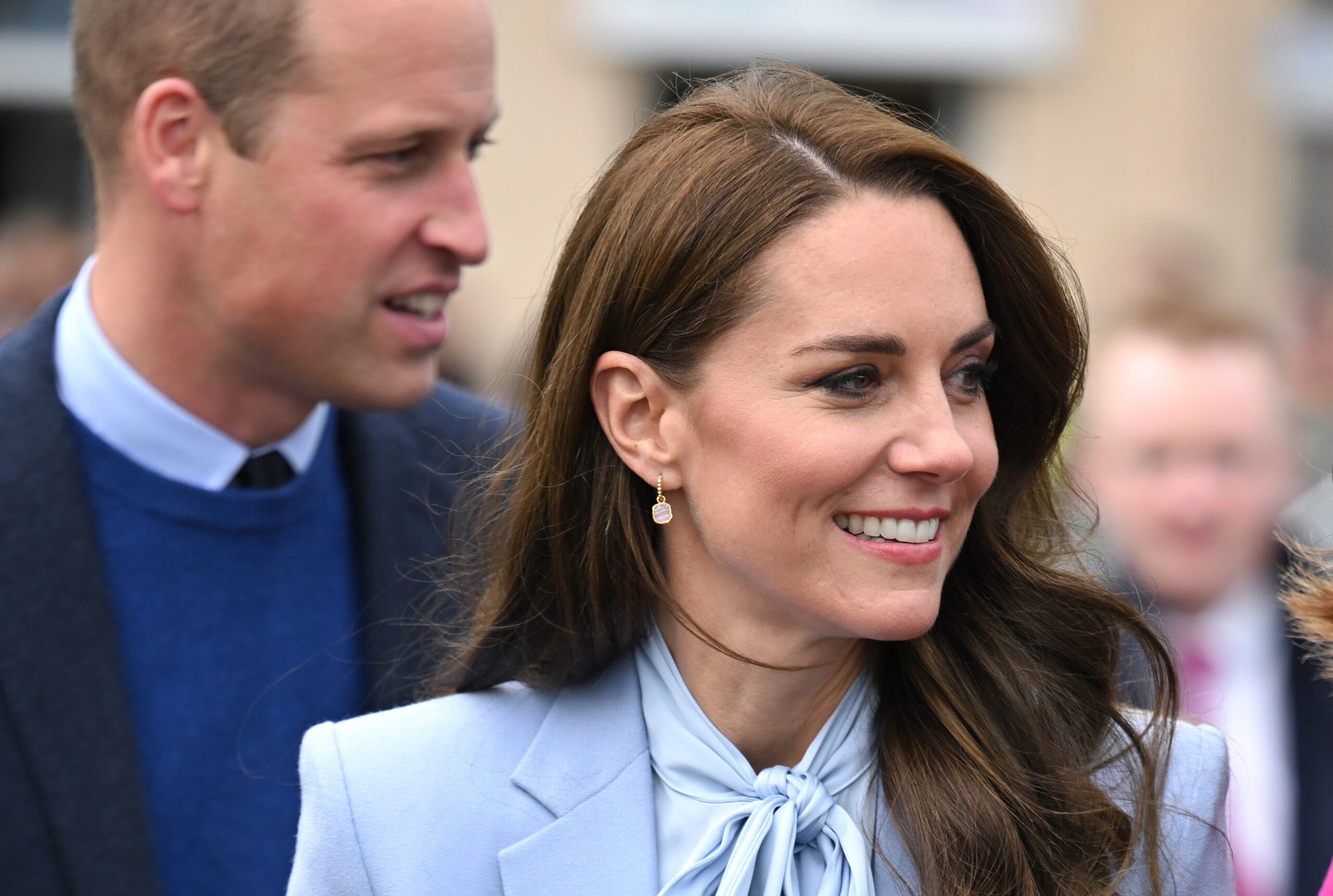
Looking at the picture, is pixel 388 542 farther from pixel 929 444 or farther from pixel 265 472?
pixel 929 444

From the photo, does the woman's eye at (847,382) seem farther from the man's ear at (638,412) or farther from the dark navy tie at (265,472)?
the dark navy tie at (265,472)

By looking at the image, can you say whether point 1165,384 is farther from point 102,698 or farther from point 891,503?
point 102,698

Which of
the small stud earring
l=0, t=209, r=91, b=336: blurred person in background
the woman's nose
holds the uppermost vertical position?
the woman's nose

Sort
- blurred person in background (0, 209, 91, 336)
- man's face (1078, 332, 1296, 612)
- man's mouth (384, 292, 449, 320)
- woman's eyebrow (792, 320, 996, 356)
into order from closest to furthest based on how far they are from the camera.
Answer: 1. woman's eyebrow (792, 320, 996, 356)
2. man's mouth (384, 292, 449, 320)
3. man's face (1078, 332, 1296, 612)
4. blurred person in background (0, 209, 91, 336)

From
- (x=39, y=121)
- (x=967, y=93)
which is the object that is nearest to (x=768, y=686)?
(x=967, y=93)

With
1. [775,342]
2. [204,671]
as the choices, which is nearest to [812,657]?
[775,342]

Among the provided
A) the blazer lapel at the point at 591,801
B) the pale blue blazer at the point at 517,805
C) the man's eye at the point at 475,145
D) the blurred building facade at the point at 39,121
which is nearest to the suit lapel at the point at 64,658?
the pale blue blazer at the point at 517,805

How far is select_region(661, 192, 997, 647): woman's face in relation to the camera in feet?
7.59

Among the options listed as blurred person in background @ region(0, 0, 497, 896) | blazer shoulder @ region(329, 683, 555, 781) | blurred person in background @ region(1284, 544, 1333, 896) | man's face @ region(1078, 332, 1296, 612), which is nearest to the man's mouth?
blurred person in background @ region(0, 0, 497, 896)

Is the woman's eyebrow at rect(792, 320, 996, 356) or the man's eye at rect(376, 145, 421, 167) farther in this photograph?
the man's eye at rect(376, 145, 421, 167)

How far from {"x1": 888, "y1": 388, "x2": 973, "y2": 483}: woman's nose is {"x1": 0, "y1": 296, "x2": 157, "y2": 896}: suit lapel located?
1445mm

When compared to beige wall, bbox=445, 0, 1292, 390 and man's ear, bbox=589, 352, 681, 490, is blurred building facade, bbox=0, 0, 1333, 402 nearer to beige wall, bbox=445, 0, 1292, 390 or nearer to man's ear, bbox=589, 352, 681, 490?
beige wall, bbox=445, 0, 1292, 390

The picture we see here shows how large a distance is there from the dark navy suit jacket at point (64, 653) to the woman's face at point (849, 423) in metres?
0.78

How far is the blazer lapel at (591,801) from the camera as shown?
8.09ft
